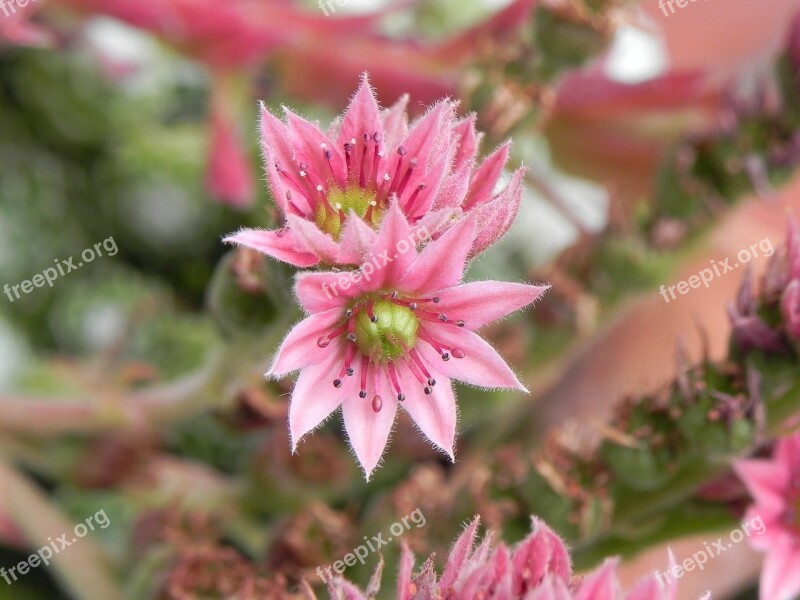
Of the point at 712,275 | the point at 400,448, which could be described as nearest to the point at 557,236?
the point at 712,275

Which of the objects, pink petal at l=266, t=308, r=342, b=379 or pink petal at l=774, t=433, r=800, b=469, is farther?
pink petal at l=774, t=433, r=800, b=469

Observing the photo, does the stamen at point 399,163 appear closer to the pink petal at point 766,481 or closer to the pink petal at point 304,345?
the pink petal at point 304,345

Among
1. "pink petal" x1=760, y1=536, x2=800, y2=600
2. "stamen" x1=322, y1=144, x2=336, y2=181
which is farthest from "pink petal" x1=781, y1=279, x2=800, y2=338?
"stamen" x1=322, y1=144, x2=336, y2=181

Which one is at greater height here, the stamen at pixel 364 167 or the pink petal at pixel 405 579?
the stamen at pixel 364 167

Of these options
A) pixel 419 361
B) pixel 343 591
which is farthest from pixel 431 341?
pixel 343 591

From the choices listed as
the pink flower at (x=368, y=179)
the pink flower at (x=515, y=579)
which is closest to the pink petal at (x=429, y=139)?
the pink flower at (x=368, y=179)

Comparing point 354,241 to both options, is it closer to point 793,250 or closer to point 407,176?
point 407,176

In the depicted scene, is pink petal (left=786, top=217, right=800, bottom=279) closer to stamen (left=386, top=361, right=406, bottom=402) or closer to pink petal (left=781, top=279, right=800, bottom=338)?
pink petal (left=781, top=279, right=800, bottom=338)
